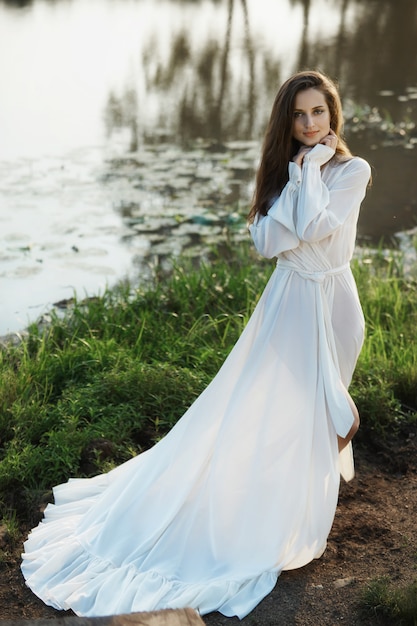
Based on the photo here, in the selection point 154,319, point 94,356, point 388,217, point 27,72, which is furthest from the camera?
point 27,72

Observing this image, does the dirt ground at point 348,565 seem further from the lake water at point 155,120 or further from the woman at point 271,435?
the lake water at point 155,120

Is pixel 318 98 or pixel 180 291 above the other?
pixel 318 98

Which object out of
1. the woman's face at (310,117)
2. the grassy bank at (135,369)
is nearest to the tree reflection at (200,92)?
the grassy bank at (135,369)

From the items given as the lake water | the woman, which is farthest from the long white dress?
the lake water

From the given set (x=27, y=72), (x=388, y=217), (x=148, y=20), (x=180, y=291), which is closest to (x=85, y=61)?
(x=27, y=72)

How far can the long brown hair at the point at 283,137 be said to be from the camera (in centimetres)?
336

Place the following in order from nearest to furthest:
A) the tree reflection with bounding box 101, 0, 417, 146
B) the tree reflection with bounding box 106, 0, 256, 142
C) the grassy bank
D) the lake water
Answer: the grassy bank → the lake water → the tree reflection with bounding box 106, 0, 256, 142 → the tree reflection with bounding box 101, 0, 417, 146

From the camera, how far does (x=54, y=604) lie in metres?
3.30

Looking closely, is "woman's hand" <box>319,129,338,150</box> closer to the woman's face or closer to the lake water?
the woman's face

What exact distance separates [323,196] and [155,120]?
7.32 m

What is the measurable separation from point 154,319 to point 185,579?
240 cm

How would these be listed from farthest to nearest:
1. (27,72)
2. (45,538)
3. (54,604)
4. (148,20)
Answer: (148,20) → (27,72) → (45,538) → (54,604)

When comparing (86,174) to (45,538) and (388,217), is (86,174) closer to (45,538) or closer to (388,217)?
(388,217)

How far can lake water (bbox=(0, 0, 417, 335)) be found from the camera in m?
7.27
